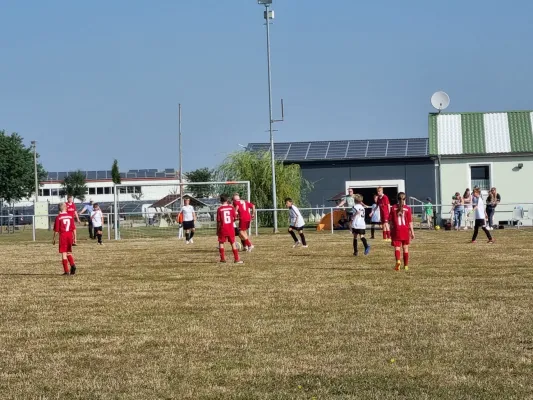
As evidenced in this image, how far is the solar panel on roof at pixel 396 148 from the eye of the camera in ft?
233

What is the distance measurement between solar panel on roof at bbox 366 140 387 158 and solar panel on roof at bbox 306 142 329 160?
124 inches

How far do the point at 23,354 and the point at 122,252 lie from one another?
20.0m

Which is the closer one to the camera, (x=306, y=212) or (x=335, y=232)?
(x=335, y=232)

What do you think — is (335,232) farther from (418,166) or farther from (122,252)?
(418,166)

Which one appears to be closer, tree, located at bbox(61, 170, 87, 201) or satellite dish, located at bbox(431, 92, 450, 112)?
satellite dish, located at bbox(431, 92, 450, 112)

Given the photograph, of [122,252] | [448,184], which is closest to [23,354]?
[122,252]

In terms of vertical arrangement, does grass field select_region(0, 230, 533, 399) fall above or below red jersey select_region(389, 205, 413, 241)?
below

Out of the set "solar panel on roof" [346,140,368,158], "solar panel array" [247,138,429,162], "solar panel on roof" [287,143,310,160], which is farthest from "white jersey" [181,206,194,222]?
"solar panel on roof" [346,140,368,158]

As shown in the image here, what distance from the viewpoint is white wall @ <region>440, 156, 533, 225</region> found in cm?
4611

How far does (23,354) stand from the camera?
33.7ft

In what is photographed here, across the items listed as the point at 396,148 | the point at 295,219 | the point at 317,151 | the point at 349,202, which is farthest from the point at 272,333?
the point at 396,148

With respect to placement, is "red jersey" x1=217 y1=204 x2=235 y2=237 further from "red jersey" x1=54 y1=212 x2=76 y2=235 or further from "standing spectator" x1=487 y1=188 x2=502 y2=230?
"standing spectator" x1=487 y1=188 x2=502 y2=230

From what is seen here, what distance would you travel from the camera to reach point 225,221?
77.1ft

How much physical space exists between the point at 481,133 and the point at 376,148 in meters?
23.8
